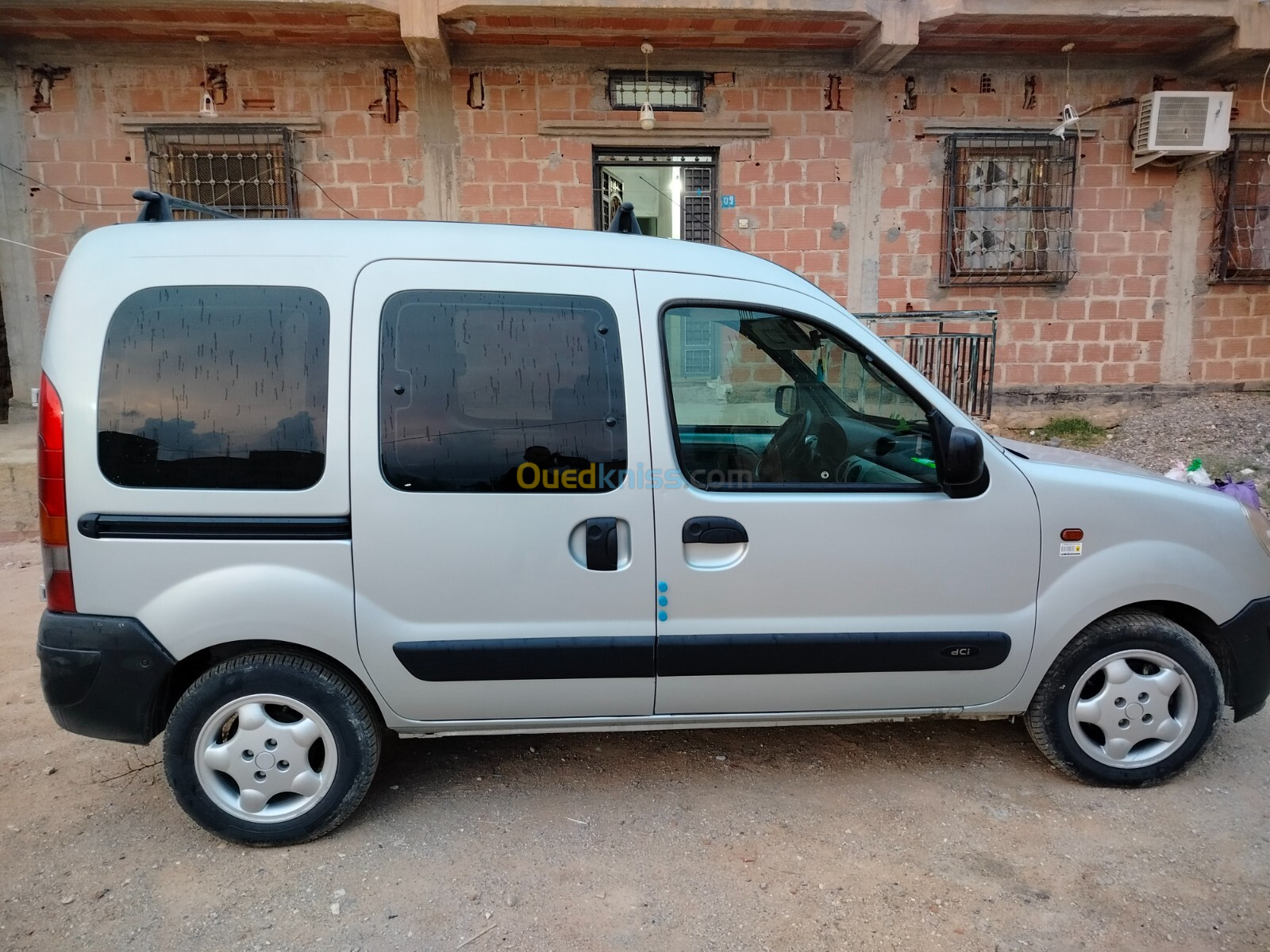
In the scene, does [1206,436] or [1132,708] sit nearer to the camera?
[1132,708]

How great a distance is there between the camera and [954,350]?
23.0 feet

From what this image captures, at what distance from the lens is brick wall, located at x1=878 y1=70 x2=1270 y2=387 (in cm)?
768

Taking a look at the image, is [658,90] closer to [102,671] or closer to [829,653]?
[829,653]

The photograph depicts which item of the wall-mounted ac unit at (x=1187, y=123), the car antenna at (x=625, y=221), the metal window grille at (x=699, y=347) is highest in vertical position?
the wall-mounted ac unit at (x=1187, y=123)

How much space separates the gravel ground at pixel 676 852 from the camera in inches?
84.0

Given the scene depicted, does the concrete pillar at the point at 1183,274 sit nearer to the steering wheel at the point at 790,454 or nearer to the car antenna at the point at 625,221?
the steering wheel at the point at 790,454

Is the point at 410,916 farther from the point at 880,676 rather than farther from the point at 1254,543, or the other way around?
the point at 1254,543

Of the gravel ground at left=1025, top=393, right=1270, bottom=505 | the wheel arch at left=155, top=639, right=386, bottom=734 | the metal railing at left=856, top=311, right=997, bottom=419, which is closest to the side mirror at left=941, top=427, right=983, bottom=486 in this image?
the wheel arch at left=155, top=639, right=386, bottom=734

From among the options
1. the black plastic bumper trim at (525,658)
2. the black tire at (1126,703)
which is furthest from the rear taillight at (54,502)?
the black tire at (1126,703)

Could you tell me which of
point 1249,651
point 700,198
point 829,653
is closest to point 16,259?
point 700,198

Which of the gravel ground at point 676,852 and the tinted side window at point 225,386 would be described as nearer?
the gravel ground at point 676,852

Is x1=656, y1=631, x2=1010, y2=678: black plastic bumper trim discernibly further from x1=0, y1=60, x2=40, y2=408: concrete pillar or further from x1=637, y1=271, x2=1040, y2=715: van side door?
x1=0, y1=60, x2=40, y2=408: concrete pillar

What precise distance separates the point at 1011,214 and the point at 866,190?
156 centimetres

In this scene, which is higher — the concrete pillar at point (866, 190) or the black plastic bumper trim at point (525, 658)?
the concrete pillar at point (866, 190)
